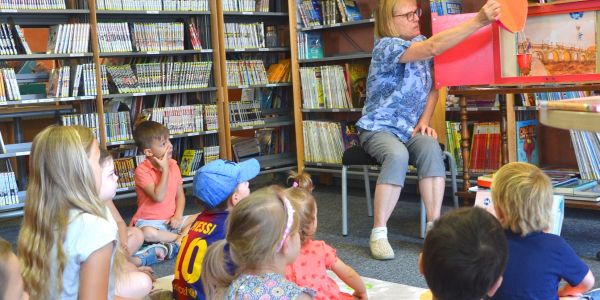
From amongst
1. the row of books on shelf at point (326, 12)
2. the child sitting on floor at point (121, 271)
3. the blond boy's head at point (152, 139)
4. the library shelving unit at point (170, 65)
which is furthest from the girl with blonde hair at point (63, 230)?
the row of books on shelf at point (326, 12)

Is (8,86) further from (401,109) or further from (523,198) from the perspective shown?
(523,198)

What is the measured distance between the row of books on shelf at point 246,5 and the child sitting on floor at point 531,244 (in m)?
3.65

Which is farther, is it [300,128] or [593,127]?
[300,128]

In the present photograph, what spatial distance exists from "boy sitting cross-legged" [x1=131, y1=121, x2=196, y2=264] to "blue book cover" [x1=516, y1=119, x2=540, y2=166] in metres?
1.95

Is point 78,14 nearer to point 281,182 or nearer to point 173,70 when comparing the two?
point 173,70

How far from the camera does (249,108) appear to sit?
561 centimetres

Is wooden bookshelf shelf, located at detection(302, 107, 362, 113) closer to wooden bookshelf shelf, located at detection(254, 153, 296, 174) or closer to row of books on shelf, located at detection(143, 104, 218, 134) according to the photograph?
wooden bookshelf shelf, located at detection(254, 153, 296, 174)

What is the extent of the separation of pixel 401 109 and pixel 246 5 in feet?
7.20

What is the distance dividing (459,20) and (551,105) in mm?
2331

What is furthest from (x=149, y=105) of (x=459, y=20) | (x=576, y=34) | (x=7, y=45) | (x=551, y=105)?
(x=551, y=105)

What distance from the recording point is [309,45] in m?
5.46

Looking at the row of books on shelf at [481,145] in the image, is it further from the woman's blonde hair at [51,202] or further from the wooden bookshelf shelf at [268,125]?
the woman's blonde hair at [51,202]

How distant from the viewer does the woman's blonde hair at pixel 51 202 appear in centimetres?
182

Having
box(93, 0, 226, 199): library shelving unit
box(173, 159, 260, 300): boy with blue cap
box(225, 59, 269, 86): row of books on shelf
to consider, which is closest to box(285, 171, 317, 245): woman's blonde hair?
box(173, 159, 260, 300): boy with blue cap
